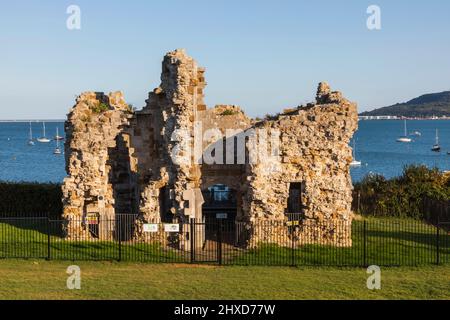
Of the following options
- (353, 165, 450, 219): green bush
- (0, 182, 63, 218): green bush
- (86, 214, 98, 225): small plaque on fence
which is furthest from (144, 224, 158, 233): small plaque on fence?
(353, 165, 450, 219): green bush

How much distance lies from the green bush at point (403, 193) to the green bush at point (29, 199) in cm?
1664

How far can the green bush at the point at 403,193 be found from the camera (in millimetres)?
33000

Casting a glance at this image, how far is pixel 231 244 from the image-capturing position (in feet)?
78.8

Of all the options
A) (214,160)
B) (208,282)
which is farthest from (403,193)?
(208,282)

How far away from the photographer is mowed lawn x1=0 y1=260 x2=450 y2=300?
1620 centimetres

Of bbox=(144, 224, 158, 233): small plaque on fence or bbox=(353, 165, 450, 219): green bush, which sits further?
bbox=(353, 165, 450, 219): green bush

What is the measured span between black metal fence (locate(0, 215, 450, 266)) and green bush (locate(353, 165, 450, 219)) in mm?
6966

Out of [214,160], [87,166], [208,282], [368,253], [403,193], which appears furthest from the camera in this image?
[403,193]

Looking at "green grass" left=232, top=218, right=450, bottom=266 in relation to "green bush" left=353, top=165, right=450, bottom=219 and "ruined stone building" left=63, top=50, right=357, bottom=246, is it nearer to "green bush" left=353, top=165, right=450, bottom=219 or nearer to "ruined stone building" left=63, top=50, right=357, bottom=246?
"ruined stone building" left=63, top=50, right=357, bottom=246

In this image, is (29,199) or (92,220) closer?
(92,220)

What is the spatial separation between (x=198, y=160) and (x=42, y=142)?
16097 cm

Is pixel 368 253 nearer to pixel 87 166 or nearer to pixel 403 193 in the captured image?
Result: pixel 87 166

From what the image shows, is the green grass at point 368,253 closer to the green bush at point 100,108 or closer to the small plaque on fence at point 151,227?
the small plaque on fence at point 151,227

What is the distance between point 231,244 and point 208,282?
6.38 m
